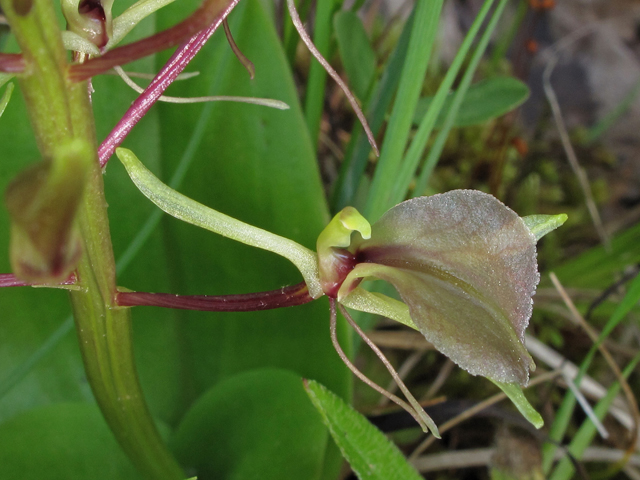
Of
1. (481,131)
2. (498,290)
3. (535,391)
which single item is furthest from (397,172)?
(481,131)

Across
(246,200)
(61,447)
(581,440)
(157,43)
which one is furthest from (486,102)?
(61,447)

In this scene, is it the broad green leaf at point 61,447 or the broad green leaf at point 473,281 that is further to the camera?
the broad green leaf at point 61,447

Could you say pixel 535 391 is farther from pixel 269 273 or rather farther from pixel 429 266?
pixel 429 266

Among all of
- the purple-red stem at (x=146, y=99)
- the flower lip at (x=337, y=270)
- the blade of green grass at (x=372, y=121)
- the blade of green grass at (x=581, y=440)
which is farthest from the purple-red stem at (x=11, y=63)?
the blade of green grass at (x=581, y=440)

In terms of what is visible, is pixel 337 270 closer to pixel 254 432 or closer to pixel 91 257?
pixel 91 257

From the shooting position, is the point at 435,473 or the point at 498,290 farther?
the point at 435,473

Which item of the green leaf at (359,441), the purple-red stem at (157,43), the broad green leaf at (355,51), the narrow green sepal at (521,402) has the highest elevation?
the purple-red stem at (157,43)

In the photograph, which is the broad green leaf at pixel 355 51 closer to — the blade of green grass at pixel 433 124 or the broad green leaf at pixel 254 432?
the blade of green grass at pixel 433 124
